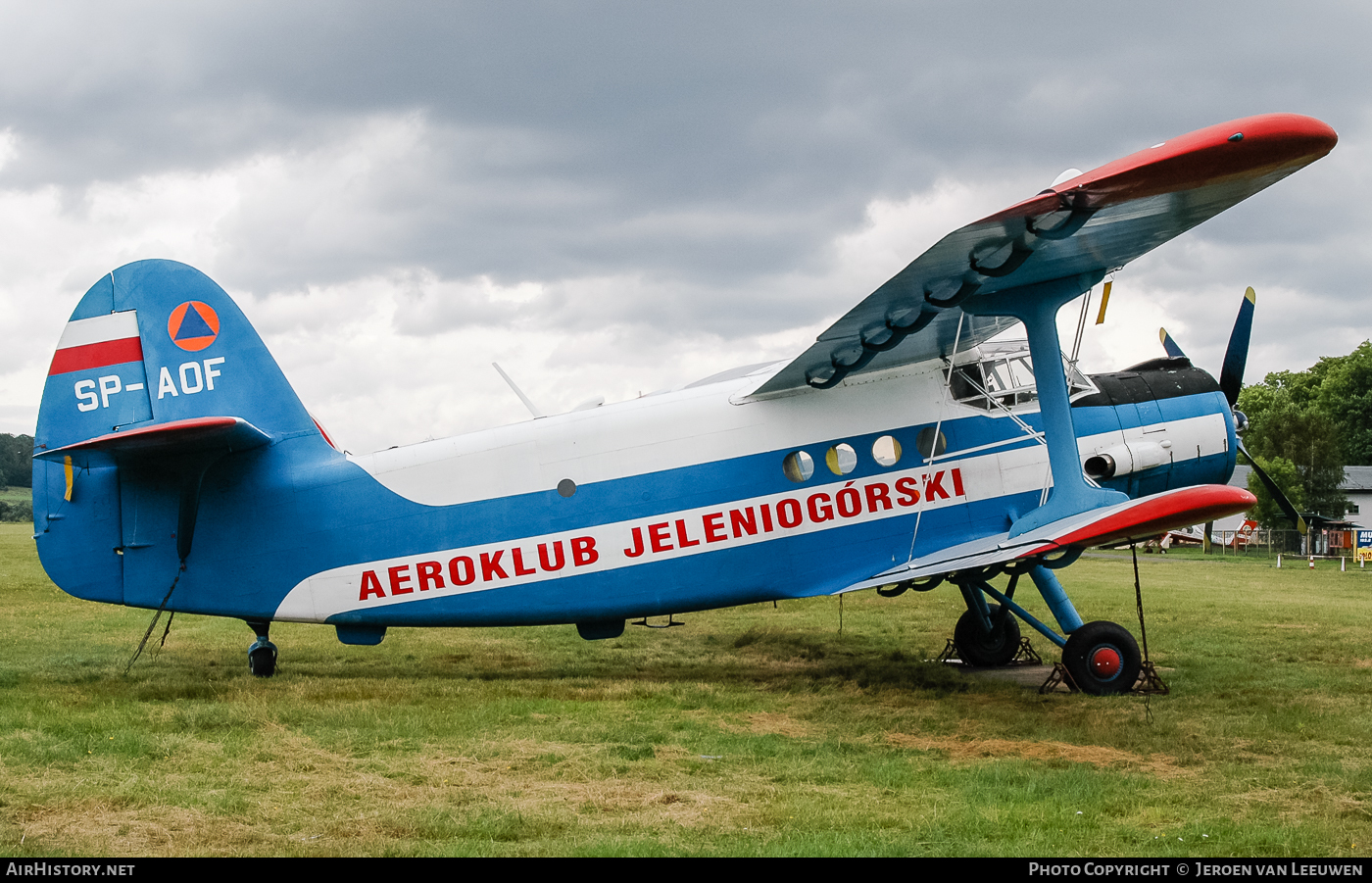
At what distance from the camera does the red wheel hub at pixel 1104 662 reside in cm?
891

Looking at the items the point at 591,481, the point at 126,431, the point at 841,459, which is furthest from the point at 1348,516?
the point at 126,431

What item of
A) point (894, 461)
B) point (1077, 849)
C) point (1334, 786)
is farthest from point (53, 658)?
point (1334, 786)

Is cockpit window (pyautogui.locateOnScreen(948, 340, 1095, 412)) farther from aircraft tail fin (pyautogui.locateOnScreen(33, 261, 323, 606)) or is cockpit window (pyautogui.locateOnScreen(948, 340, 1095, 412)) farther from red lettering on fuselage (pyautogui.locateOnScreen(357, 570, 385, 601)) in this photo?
aircraft tail fin (pyautogui.locateOnScreen(33, 261, 323, 606))

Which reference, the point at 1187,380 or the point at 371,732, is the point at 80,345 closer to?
the point at 371,732

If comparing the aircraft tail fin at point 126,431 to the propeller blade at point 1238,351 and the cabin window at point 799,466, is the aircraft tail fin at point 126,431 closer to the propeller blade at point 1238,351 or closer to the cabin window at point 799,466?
the cabin window at point 799,466

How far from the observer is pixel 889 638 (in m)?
13.8

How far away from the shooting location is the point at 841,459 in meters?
9.72

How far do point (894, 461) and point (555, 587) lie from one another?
11.3 feet

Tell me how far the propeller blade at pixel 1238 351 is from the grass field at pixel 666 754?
9.96 feet

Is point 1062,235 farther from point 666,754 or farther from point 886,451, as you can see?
point 666,754

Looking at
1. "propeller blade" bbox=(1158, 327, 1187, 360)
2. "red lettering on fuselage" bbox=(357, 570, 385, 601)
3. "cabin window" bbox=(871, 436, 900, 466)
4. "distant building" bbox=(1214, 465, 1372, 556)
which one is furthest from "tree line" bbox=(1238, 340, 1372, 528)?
"red lettering on fuselage" bbox=(357, 570, 385, 601)

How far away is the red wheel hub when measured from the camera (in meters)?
8.91

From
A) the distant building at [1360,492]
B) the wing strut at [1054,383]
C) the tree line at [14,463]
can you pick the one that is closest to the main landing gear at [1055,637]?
the wing strut at [1054,383]

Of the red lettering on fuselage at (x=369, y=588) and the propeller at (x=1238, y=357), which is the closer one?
the red lettering on fuselage at (x=369, y=588)
